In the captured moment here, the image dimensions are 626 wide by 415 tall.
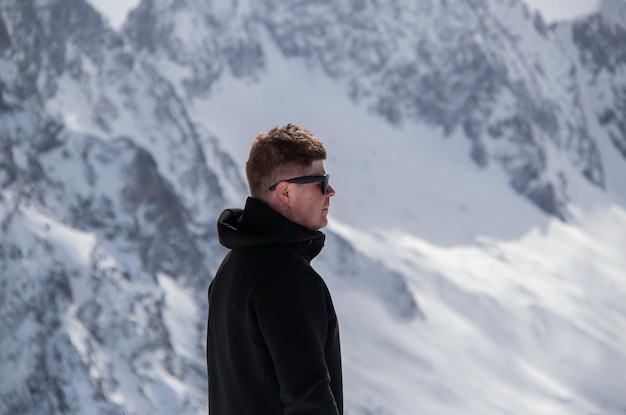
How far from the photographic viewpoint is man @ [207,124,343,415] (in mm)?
4438

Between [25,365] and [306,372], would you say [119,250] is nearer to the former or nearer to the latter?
[25,365]

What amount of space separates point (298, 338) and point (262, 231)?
24.7 inches

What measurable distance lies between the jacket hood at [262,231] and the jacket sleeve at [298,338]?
0.27 metres

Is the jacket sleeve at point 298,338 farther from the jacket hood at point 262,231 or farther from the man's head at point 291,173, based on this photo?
the man's head at point 291,173

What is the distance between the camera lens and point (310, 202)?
4.93 meters

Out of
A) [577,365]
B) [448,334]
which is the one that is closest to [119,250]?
[448,334]

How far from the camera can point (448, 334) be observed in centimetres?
19962

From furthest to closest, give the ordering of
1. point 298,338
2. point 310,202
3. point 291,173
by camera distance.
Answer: point 310,202 < point 291,173 < point 298,338

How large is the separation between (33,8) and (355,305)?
248ft

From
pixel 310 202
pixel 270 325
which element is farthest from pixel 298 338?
pixel 310 202

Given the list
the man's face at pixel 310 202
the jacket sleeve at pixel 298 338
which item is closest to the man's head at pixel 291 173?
the man's face at pixel 310 202

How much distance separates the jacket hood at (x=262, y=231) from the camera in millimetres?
4797

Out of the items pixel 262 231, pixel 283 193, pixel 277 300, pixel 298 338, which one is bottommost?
pixel 298 338

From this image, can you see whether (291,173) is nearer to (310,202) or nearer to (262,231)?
(310,202)
